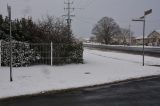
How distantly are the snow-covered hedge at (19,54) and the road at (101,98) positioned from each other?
6551mm

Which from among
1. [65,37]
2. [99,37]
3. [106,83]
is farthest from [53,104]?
[99,37]

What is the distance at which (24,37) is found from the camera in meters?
16.7

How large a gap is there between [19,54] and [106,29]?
8704 cm

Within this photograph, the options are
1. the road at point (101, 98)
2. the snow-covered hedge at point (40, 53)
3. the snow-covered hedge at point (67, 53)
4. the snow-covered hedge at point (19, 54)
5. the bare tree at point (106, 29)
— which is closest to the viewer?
the road at point (101, 98)

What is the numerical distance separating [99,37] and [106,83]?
306 ft

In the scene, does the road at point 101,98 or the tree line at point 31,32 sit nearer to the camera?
the road at point 101,98

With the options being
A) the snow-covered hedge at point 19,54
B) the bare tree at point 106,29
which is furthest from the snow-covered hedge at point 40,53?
the bare tree at point 106,29

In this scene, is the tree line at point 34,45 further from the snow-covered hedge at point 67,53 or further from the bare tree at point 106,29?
the bare tree at point 106,29

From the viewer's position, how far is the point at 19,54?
1551 centimetres

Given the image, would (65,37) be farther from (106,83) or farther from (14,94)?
(14,94)

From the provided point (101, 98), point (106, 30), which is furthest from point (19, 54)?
point (106, 30)

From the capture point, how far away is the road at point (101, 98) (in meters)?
7.78

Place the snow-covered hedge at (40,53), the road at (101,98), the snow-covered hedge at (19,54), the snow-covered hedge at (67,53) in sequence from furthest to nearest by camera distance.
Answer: the snow-covered hedge at (67,53) → the snow-covered hedge at (40,53) → the snow-covered hedge at (19,54) → the road at (101,98)

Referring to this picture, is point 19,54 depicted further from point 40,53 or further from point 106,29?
point 106,29
